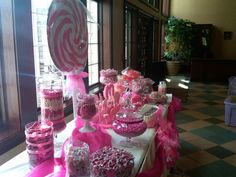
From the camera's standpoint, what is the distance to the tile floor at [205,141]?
8.22 ft

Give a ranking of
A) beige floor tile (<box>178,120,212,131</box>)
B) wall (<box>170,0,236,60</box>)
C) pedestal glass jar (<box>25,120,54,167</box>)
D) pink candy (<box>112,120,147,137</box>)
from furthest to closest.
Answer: wall (<box>170,0,236,60</box>), beige floor tile (<box>178,120,212,131</box>), pink candy (<box>112,120,147,137</box>), pedestal glass jar (<box>25,120,54,167</box>)

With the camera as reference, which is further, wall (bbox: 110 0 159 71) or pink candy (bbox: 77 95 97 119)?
wall (bbox: 110 0 159 71)

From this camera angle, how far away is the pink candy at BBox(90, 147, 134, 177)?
3.05 ft

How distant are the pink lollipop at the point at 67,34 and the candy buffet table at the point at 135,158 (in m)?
0.47

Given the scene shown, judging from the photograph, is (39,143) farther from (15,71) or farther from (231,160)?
(231,160)

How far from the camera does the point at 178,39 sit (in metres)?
8.95

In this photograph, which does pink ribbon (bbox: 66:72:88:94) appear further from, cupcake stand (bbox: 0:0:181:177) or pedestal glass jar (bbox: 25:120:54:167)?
pedestal glass jar (bbox: 25:120:54:167)

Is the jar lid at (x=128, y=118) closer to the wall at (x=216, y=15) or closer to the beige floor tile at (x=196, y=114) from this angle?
the beige floor tile at (x=196, y=114)

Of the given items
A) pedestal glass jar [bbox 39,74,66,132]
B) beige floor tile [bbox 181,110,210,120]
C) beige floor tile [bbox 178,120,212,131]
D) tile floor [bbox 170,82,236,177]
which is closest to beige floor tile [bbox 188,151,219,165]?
tile floor [bbox 170,82,236,177]

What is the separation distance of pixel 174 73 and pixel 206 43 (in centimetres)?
187

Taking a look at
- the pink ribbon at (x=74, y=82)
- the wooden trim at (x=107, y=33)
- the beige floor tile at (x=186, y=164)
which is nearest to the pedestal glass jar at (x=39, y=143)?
the pink ribbon at (x=74, y=82)

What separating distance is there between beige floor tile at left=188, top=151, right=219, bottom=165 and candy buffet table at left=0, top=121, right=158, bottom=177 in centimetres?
139

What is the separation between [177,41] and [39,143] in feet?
28.1

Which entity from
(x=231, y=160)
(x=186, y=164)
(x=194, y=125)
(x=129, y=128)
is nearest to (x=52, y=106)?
(x=129, y=128)
